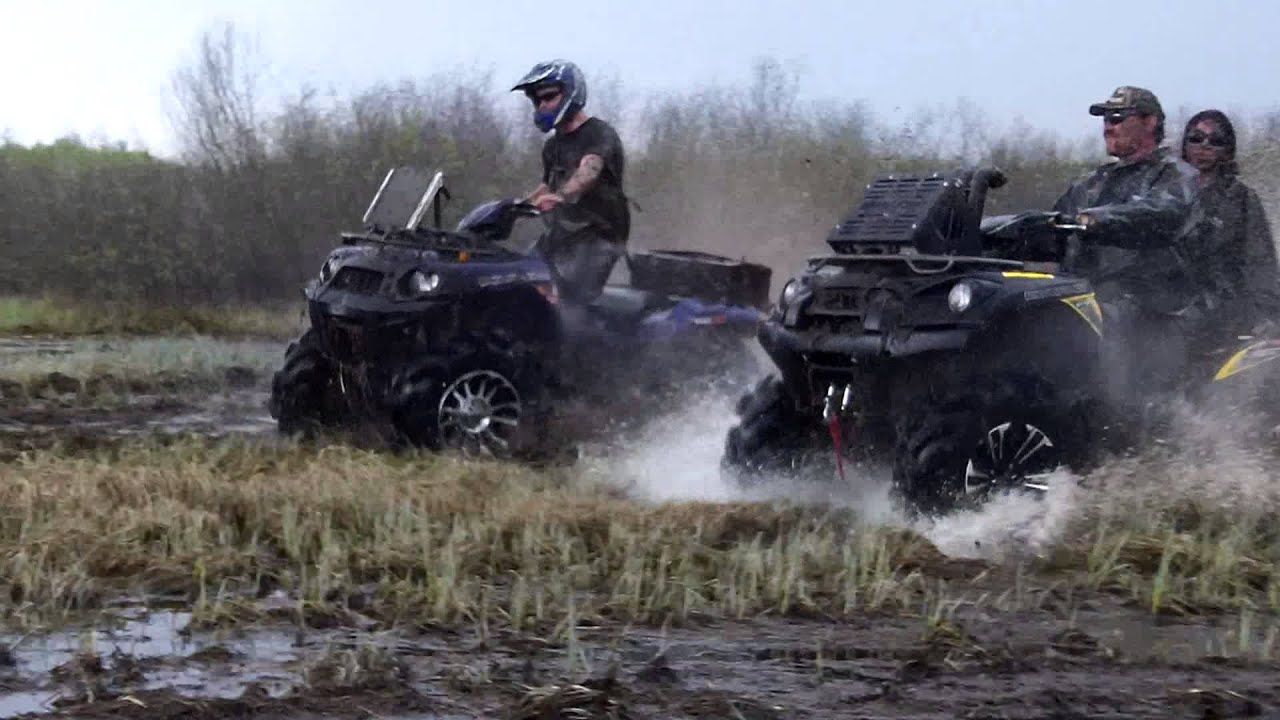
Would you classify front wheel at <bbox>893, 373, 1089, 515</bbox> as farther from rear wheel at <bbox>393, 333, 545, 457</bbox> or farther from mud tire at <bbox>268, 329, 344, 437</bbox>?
mud tire at <bbox>268, 329, 344, 437</bbox>

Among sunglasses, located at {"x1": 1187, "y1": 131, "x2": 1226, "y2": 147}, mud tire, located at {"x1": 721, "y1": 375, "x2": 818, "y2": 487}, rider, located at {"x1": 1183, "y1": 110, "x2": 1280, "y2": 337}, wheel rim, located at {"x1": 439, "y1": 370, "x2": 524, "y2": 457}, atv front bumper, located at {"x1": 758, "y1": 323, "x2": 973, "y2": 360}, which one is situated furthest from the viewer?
wheel rim, located at {"x1": 439, "y1": 370, "x2": 524, "y2": 457}

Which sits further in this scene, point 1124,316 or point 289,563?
point 1124,316

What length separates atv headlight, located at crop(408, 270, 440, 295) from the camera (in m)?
10.4

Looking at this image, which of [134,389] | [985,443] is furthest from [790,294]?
[134,389]

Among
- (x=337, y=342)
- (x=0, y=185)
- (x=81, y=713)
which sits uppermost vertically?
(x=0, y=185)

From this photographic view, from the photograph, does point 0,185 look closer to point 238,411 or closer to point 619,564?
point 238,411

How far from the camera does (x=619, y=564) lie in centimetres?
721

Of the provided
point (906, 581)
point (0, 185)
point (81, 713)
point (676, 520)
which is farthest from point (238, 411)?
point (0, 185)

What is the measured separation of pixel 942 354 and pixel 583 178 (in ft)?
12.0

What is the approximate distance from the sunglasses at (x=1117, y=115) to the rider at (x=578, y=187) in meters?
3.09

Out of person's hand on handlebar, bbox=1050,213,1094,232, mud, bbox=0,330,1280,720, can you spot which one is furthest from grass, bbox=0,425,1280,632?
person's hand on handlebar, bbox=1050,213,1094,232

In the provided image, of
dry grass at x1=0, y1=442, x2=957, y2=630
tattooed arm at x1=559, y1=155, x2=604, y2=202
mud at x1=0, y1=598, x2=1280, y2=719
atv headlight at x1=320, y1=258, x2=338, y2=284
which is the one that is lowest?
mud at x1=0, y1=598, x2=1280, y2=719

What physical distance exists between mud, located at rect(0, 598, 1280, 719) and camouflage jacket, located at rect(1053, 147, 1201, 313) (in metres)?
2.78

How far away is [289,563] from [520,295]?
3.67 metres
